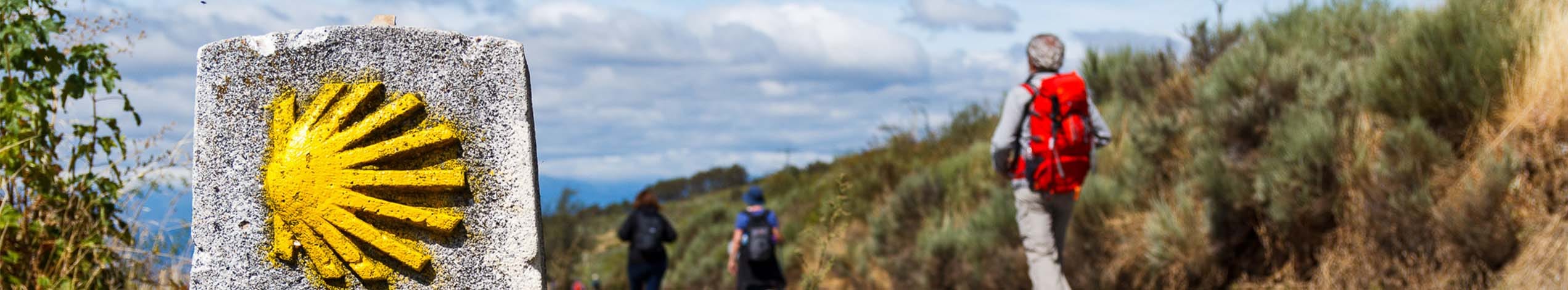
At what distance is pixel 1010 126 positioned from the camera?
599cm

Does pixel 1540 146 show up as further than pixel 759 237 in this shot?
No

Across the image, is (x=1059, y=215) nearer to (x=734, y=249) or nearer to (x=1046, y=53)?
(x=1046, y=53)

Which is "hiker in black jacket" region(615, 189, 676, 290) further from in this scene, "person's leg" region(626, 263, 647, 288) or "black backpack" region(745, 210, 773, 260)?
"black backpack" region(745, 210, 773, 260)

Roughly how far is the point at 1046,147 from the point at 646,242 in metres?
4.83

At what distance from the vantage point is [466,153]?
355cm

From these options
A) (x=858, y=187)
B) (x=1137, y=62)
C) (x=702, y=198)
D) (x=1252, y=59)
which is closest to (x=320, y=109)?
(x=1252, y=59)

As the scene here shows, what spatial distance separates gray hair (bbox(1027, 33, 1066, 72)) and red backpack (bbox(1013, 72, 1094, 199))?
0.18 m

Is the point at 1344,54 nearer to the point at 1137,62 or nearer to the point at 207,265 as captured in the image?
Result: the point at 1137,62

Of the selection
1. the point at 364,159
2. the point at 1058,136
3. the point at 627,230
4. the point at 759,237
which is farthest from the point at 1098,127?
the point at 627,230

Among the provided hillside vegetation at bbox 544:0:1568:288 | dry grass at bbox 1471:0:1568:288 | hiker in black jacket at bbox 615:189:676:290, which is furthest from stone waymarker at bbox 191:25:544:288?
hiker in black jacket at bbox 615:189:676:290

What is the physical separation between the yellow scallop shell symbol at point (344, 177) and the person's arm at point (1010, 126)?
3134 millimetres

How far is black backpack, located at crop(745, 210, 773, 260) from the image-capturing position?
972 cm

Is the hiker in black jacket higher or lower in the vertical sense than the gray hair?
lower

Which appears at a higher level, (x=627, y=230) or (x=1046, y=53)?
(x=1046, y=53)
